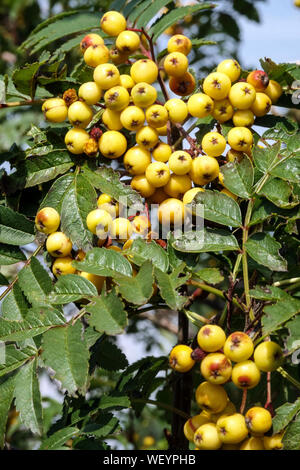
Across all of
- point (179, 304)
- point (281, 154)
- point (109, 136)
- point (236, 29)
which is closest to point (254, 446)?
point (179, 304)

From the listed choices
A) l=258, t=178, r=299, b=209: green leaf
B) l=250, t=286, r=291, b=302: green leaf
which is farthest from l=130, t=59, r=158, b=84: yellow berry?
l=250, t=286, r=291, b=302: green leaf

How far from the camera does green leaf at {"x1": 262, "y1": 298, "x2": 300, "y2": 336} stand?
1094 mm

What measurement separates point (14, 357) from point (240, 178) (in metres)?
0.66

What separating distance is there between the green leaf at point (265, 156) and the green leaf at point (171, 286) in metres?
0.32

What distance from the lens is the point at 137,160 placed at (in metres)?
1.42

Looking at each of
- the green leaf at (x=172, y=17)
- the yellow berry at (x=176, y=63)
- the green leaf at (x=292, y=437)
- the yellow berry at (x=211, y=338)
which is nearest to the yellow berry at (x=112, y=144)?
the yellow berry at (x=176, y=63)

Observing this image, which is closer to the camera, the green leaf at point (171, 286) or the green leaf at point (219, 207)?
the green leaf at point (171, 286)

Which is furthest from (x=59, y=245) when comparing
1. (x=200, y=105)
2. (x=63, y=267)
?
(x=200, y=105)

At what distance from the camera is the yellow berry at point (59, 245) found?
137 centimetres

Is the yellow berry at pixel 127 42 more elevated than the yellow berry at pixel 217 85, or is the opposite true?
the yellow berry at pixel 127 42

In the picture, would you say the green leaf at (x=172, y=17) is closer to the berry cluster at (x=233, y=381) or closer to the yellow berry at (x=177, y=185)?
the yellow berry at (x=177, y=185)

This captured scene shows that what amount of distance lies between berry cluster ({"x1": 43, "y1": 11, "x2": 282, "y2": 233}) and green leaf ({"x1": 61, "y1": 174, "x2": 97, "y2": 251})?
96mm

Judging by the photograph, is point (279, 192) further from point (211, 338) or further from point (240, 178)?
point (211, 338)

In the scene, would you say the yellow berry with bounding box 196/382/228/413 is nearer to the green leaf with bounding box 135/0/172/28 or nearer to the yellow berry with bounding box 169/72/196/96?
the yellow berry with bounding box 169/72/196/96
